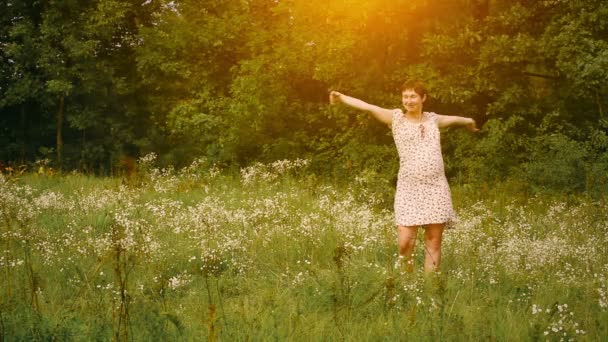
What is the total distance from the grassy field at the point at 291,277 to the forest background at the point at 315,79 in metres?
2.77

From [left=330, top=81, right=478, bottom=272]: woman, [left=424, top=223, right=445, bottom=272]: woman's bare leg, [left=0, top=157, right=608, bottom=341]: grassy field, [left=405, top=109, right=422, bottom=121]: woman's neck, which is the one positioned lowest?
[left=0, top=157, right=608, bottom=341]: grassy field

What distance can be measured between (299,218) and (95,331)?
4367 millimetres

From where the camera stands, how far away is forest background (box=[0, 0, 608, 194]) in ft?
38.9

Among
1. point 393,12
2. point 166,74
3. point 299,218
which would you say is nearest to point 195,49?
point 166,74

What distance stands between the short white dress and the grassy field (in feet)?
1.56

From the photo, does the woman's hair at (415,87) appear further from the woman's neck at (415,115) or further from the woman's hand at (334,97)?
the woman's hand at (334,97)

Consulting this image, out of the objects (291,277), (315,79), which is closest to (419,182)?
(291,277)

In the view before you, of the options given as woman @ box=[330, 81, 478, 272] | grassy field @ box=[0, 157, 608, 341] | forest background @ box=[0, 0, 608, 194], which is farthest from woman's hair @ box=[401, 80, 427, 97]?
forest background @ box=[0, 0, 608, 194]

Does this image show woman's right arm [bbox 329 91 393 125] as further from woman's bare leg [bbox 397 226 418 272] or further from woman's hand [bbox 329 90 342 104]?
woman's bare leg [bbox 397 226 418 272]

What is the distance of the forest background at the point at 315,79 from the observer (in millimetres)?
11859

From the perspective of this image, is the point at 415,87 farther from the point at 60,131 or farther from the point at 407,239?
the point at 60,131

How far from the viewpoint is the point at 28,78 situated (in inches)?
780

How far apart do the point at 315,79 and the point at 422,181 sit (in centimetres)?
979

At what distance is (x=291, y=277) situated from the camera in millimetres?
5781
